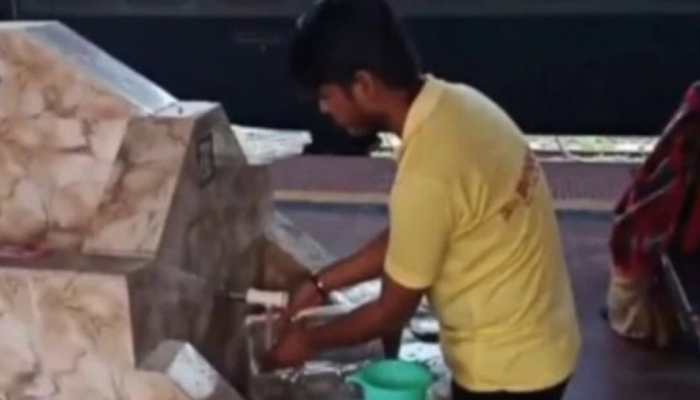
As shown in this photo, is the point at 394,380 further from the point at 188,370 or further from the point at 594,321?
the point at 594,321

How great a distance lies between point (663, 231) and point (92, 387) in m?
1.52

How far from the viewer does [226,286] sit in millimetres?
2184

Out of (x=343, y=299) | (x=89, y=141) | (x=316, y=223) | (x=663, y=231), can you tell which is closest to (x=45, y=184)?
(x=89, y=141)

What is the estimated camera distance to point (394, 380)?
79.0 inches

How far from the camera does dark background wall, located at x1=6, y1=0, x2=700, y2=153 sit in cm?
450

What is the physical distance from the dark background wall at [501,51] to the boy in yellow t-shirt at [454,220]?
2.50 meters

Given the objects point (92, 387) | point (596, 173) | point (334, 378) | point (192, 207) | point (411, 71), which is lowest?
point (596, 173)

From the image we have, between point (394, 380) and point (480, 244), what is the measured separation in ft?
1.12

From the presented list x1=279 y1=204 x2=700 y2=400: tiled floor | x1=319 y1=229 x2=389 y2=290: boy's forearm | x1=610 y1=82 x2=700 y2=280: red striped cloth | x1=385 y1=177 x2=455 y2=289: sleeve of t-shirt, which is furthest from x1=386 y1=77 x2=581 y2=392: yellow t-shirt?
x1=610 y1=82 x2=700 y2=280: red striped cloth

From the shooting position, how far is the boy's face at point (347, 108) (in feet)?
5.69

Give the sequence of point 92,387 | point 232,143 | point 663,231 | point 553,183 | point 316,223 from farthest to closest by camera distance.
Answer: point 553,183, point 316,223, point 663,231, point 232,143, point 92,387

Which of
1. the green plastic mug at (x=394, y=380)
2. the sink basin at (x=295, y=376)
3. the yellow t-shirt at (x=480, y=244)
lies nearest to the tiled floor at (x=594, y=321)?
the sink basin at (x=295, y=376)

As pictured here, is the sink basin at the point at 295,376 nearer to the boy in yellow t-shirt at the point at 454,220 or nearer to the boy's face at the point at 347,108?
the boy in yellow t-shirt at the point at 454,220

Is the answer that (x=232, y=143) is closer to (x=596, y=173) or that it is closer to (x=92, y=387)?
(x=92, y=387)
